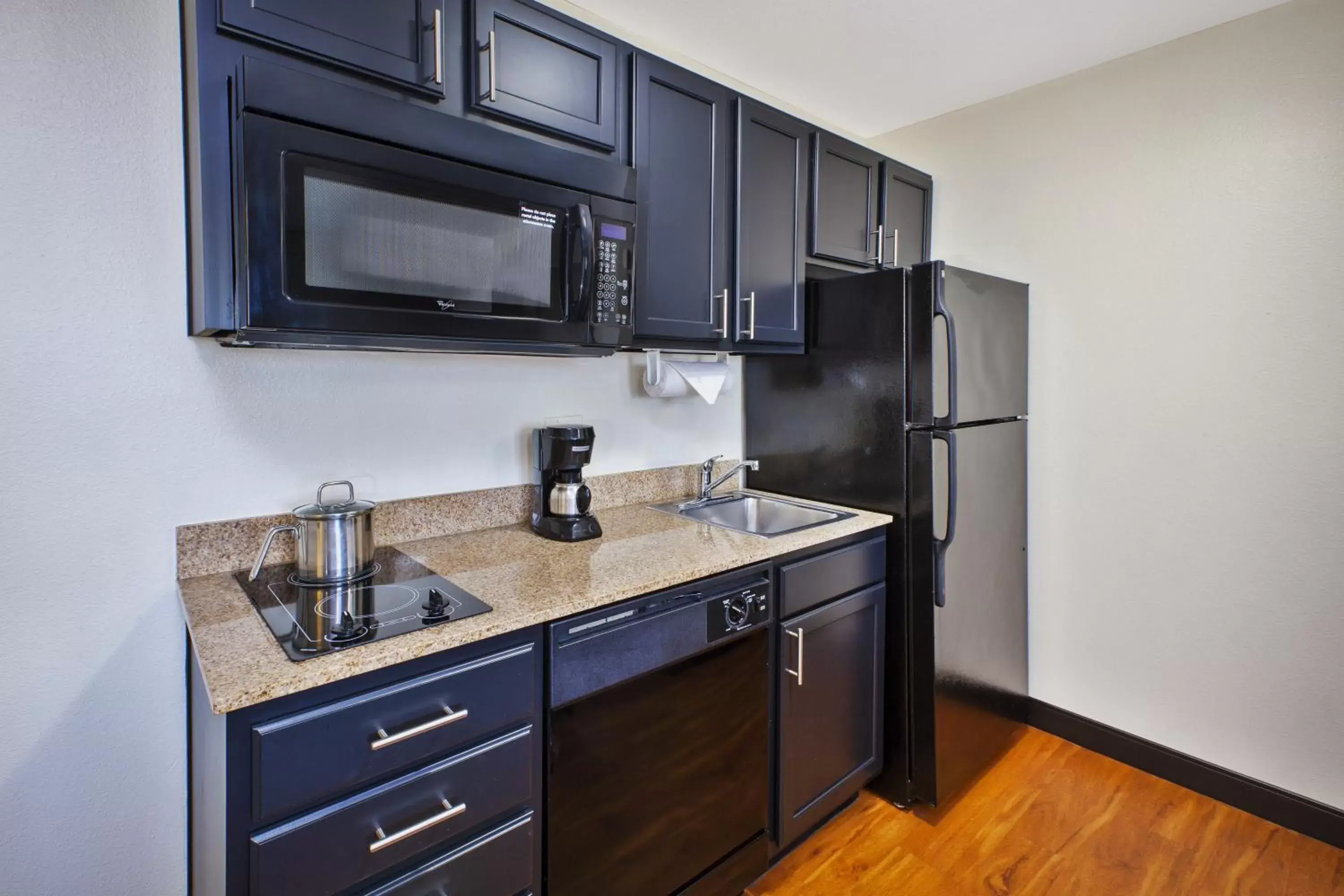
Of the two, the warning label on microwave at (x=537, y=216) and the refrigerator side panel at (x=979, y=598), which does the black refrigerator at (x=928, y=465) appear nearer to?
the refrigerator side panel at (x=979, y=598)

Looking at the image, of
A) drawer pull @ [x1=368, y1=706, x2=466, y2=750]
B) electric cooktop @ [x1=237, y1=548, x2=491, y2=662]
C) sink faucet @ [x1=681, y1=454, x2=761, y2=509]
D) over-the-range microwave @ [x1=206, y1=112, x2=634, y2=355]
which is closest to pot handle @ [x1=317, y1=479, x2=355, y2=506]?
electric cooktop @ [x1=237, y1=548, x2=491, y2=662]

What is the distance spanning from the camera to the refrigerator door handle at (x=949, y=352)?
1.90 metres

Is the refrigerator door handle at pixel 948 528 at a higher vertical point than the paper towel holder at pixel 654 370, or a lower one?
lower

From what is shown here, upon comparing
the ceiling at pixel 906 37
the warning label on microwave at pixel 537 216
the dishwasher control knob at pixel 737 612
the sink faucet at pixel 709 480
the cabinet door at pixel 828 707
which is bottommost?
the cabinet door at pixel 828 707

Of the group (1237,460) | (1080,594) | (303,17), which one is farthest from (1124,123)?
(303,17)

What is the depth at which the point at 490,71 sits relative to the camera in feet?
4.59

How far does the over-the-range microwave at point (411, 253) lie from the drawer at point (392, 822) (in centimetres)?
77

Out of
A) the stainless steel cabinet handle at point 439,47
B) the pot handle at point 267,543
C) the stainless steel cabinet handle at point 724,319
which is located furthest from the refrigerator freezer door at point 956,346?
the pot handle at point 267,543

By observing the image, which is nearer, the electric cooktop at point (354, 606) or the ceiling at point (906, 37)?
the electric cooktop at point (354, 606)

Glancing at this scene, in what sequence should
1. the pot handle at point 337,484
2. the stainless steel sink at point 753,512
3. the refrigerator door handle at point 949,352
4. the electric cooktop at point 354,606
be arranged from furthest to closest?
the stainless steel sink at point 753,512
the refrigerator door handle at point 949,352
the pot handle at point 337,484
the electric cooktop at point 354,606

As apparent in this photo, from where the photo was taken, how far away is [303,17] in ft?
3.91

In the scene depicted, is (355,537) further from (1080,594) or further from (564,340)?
(1080,594)

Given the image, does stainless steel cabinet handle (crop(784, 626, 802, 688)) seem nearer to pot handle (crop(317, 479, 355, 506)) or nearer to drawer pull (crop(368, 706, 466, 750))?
drawer pull (crop(368, 706, 466, 750))

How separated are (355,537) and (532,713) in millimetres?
531
